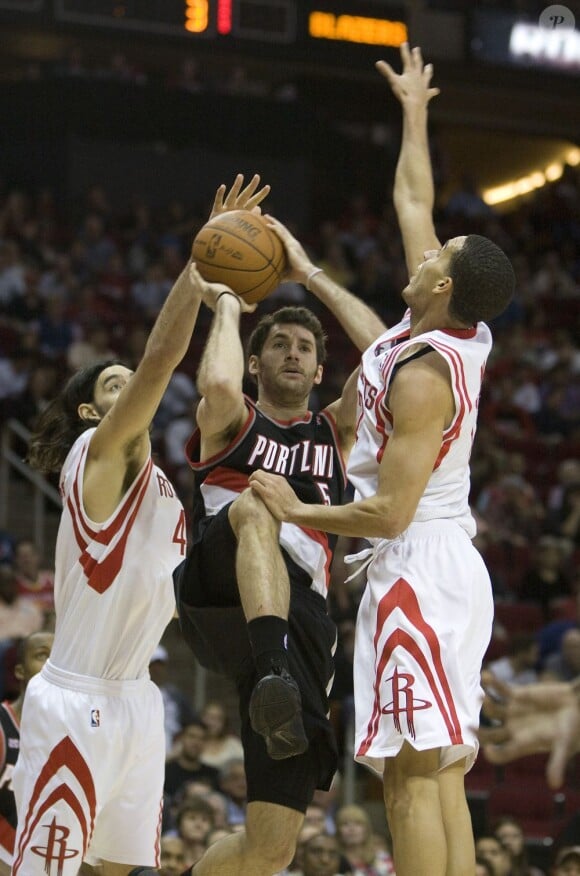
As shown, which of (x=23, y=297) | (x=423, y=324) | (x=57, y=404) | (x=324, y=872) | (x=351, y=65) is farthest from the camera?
(x=351, y=65)

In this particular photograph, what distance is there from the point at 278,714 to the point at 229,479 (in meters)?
1.00

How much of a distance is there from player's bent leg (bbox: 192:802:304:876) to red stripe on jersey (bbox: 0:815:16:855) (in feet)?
4.17

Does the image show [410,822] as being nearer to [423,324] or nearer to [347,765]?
[423,324]

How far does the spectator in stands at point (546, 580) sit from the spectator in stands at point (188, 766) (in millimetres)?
4296

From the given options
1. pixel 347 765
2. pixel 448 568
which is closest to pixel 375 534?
pixel 448 568

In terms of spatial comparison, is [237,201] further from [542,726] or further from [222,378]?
[542,726]

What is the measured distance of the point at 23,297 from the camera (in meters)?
15.4

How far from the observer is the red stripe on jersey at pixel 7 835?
5.75 meters

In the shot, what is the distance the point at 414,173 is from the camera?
222 inches

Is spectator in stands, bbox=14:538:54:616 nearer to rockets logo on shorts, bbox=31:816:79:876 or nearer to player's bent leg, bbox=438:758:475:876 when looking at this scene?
rockets logo on shorts, bbox=31:816:79:876

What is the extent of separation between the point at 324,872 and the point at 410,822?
4.20m

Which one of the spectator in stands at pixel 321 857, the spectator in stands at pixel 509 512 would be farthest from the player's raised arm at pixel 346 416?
the spectator in stands at pixel 509 512

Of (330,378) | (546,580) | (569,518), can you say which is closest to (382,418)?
(546,580)

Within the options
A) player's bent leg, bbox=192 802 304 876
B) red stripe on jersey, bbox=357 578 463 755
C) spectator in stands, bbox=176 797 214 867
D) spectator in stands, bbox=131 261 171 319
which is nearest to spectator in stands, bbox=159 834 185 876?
spectator in stands, bbox=176 797 214 867
